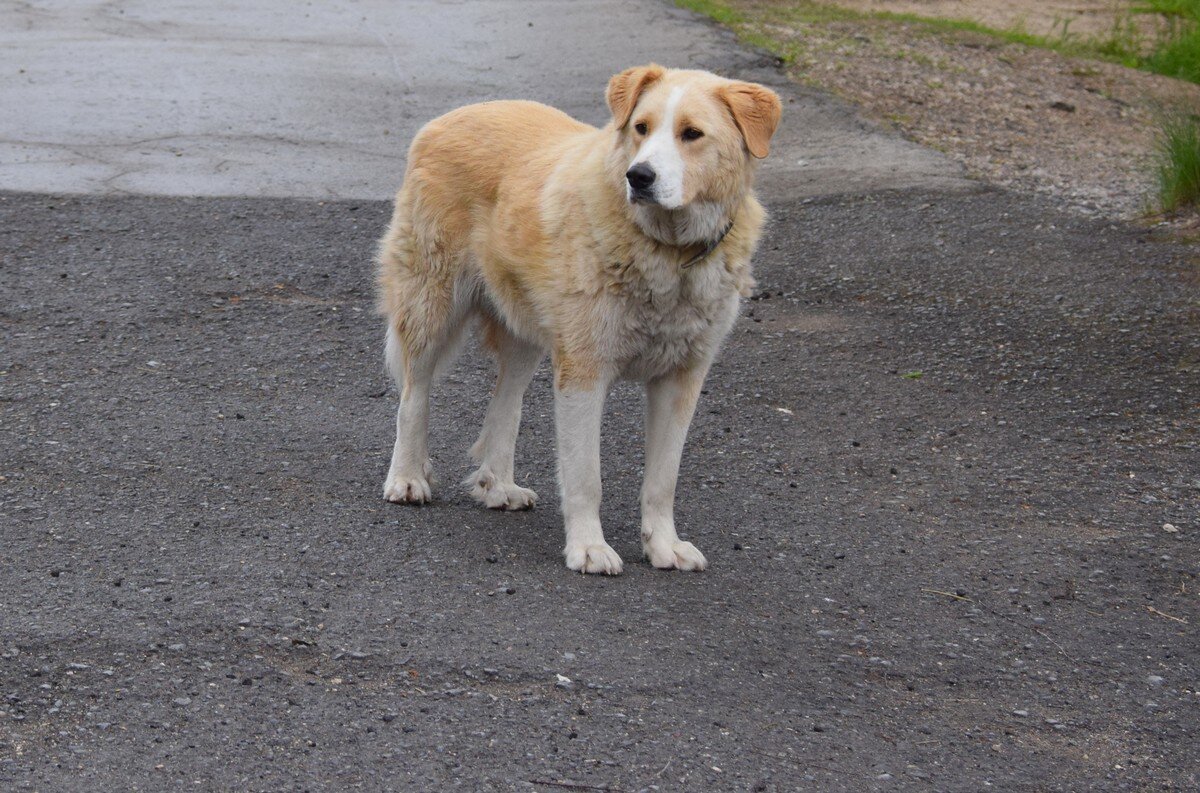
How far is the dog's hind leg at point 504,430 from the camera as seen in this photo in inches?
215

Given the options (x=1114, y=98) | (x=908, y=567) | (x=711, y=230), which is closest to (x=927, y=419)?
(x=908, y=567)

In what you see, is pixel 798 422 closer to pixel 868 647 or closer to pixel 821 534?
pixel 821 534

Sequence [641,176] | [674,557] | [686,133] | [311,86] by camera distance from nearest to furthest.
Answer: [641,176] < [686,133] < [674,557] < [311,86]

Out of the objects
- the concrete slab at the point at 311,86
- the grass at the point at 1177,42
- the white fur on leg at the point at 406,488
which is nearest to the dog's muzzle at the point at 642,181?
the white fur on leg at the point at 406,488

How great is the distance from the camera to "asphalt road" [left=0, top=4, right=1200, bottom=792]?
12.3 feet

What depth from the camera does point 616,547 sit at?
5.15 m

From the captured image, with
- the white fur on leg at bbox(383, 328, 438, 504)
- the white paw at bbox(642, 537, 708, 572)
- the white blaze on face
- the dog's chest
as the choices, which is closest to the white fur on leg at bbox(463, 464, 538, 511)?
the white fur on leg at bbox(383, 328, 438, 504)

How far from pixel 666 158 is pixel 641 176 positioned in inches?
4.9

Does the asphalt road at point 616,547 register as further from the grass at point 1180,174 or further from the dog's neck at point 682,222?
the dog's neck at point 682,222

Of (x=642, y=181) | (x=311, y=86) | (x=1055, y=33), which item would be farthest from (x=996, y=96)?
(x=642, y=181)

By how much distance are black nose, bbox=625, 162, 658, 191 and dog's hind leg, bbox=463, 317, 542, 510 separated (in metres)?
1.19

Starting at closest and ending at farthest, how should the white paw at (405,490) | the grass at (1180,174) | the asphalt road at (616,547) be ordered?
the asphalt road at (616,547), the white paw at (405,490), the grass at (1180,174)

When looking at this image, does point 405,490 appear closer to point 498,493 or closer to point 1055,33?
point 498,493

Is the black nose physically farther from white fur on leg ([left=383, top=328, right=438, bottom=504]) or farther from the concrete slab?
the concrete slab
